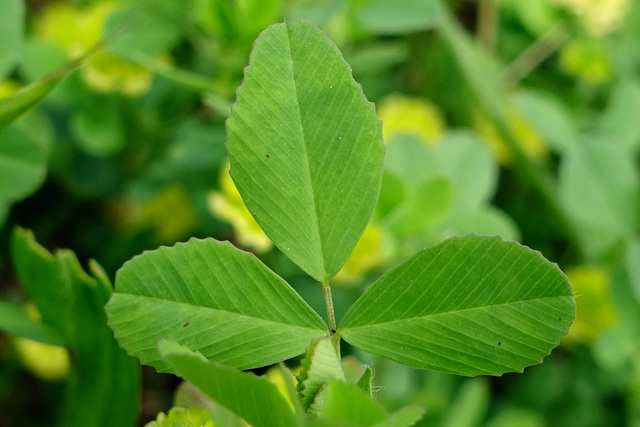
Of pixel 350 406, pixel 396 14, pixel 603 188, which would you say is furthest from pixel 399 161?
pixel 350 406

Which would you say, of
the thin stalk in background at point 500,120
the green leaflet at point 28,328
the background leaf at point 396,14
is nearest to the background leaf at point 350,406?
the green leaflet at point 28,328

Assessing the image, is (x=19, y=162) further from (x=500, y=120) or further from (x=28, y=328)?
(x=500, y=120)

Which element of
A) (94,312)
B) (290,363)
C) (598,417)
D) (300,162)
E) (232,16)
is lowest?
(598,417)

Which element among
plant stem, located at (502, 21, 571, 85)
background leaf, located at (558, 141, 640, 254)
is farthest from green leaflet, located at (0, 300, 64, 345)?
plant stem, located at (502, 21, 571, 85)

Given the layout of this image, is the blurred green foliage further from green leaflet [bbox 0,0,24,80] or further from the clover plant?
the clover plant

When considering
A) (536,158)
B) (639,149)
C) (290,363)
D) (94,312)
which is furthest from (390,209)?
(639,149)

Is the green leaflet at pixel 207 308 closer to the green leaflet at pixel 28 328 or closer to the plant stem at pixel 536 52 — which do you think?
the green leaflet at pixel 28 328

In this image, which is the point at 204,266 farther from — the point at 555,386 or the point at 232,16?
the point at 555,386
